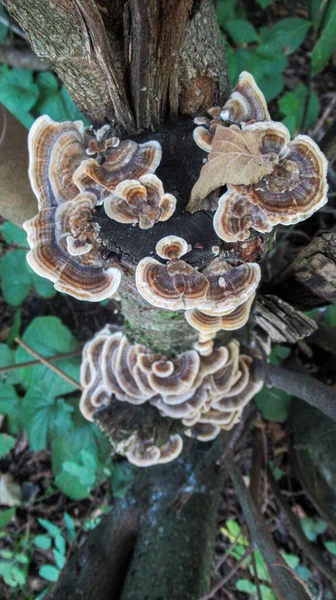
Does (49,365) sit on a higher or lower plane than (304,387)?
lower

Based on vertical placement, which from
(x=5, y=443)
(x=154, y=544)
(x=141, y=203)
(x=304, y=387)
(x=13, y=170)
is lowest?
(x=5, y=443)

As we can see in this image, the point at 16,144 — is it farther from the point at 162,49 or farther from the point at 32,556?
the point at 32,556

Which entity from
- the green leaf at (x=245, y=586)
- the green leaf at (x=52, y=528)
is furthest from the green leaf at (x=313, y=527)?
the green leaf at (x=52, y=528)

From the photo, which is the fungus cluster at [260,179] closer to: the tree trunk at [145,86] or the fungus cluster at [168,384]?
the tree trunk at [145,86]

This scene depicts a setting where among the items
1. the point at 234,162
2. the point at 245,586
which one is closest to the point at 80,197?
the point at 234,162

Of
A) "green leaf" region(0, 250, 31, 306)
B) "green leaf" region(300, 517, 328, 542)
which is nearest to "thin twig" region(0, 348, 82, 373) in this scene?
"green leaf" region(0, 250, 31, 306)

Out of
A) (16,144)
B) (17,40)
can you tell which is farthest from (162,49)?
(17,40)

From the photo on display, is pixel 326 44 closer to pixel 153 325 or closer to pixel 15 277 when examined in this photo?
pixel 153 325

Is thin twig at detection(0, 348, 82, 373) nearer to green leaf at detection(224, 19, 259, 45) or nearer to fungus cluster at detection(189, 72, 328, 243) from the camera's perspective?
fungus cluster at detection(189, 72, 328, 243)
